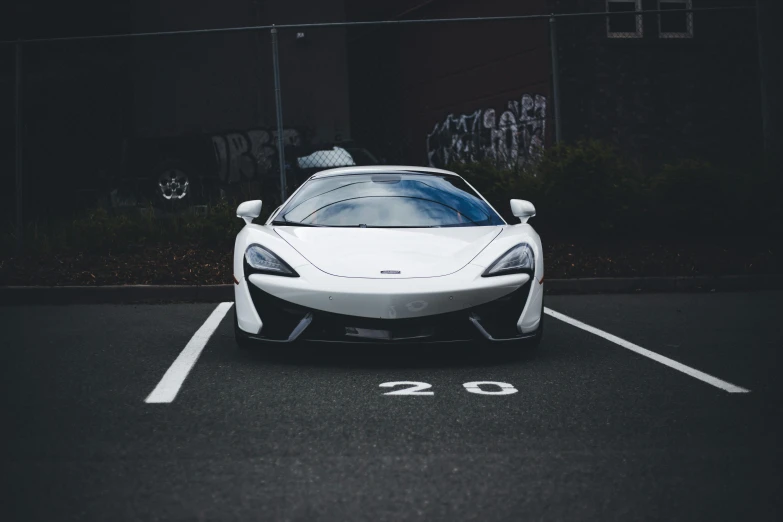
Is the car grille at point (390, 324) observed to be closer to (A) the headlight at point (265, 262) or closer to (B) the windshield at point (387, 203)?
(A) the headlight at point (265, 262)

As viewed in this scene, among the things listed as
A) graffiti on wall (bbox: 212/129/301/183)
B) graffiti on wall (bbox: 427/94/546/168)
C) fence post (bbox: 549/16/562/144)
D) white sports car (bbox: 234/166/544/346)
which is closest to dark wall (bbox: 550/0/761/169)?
graffiti on wall (bbox: 427/94/546/168)

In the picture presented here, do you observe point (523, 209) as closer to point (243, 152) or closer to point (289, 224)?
point (289, 224)

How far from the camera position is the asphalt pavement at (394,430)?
3514 mm

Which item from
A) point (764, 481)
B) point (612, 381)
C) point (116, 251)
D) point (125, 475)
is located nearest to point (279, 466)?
point (125, 475)

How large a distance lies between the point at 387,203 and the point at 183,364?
6.34ft

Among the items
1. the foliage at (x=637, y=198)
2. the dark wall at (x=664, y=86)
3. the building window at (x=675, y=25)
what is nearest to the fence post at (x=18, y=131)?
the foliage at (x=637, y=198)

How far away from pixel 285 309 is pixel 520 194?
241 inches

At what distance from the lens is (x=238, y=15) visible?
877 inches

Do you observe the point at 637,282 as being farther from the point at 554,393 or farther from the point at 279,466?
the point at 279,466

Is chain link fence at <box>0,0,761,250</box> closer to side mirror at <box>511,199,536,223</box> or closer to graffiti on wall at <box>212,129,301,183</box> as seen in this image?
graffiti on wall at <box>212,129,301,183</box>

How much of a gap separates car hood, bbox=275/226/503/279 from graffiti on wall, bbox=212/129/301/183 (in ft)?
34.2

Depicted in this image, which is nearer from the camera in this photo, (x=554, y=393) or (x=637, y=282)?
(x=554, y=393)

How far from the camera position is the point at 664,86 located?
18.4 m

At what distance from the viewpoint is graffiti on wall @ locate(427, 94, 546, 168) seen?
46.4ft
